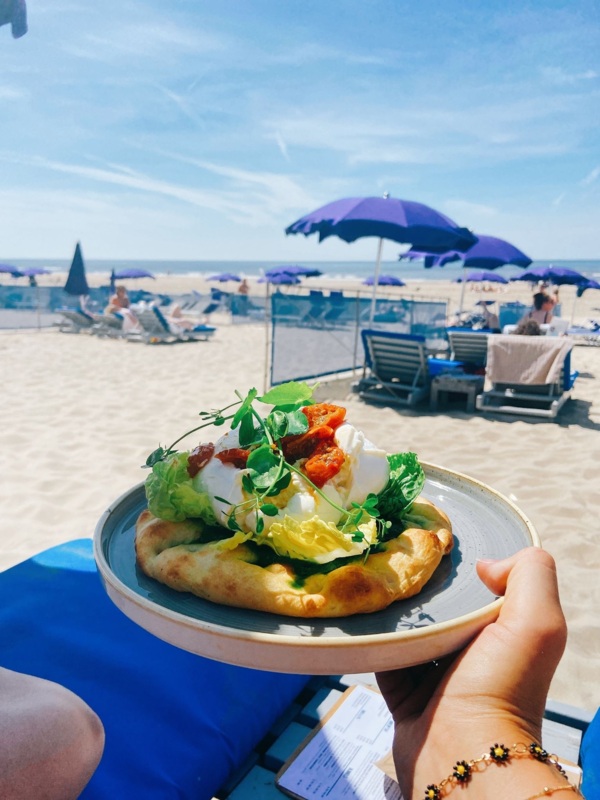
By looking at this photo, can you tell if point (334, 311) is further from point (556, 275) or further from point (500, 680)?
Answer: point (556, 275)

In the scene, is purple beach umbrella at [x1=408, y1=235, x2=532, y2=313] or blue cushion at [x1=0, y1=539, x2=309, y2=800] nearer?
blue cushion at [x1=0, y1=539, x2=309, y2=800]

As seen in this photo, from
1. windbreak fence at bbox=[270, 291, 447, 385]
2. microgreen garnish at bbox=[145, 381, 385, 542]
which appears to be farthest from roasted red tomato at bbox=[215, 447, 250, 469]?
windbreak fence at bbox=[270, 291, 447, 385]

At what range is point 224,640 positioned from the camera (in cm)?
95

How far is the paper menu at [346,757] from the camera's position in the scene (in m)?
1.66

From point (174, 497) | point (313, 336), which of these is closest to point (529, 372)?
point (313, 336)

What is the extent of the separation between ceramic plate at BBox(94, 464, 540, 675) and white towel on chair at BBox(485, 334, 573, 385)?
7.41 m

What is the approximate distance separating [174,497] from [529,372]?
7.88 m

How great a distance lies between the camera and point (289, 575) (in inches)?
45.2

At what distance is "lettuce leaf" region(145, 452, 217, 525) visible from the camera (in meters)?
1.32

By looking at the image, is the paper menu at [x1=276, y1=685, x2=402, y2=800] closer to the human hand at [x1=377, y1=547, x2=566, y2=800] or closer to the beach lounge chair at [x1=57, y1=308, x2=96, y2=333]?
the human hand at [x1=377, y1=547, x2=566, y2=800]

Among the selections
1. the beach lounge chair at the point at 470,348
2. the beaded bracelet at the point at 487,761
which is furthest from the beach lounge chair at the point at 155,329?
the beaded bracelet at the point at 487,761

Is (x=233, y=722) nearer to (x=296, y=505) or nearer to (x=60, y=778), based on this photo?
(x=60, y=778)

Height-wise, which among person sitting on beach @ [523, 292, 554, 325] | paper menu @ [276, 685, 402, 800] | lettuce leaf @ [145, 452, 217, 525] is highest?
person sitting on beach @ [523, 292, 554, 325]

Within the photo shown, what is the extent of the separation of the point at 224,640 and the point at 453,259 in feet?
56.5
